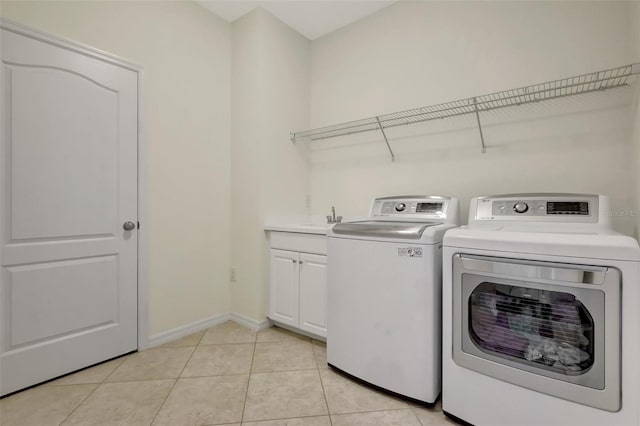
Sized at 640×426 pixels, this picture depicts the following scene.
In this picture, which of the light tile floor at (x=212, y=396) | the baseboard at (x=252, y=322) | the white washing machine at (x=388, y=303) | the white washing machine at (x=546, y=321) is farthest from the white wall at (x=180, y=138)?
the white washing machine at (x=546, y=321)

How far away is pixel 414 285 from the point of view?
1454mm

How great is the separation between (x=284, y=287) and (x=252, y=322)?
0.44 metres

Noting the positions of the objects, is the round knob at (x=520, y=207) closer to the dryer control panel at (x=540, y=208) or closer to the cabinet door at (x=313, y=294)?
the dryer control panel at (x=540, y=208)

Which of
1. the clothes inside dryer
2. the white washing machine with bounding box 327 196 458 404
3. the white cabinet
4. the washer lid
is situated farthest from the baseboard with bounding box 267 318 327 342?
the clothes inside dryer

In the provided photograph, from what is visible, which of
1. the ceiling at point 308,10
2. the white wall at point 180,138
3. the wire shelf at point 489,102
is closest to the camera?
the wire shelf at point 489,102

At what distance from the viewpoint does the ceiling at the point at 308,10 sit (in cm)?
240

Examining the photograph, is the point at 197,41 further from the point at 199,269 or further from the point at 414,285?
the point at 414,285

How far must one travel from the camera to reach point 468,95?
2035 millimetres

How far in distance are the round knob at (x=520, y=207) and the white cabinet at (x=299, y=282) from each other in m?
1.17

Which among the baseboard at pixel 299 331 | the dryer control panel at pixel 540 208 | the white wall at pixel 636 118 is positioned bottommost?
the baseboard at pixel 299 331

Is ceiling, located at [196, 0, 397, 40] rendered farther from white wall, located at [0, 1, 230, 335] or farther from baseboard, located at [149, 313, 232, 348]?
baseboard, located at [149, 313, 232, 348]

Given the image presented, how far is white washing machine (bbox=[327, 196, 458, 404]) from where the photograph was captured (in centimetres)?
144

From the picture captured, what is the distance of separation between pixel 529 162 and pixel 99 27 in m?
2.85

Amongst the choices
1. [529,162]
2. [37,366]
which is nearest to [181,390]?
[37,366]
